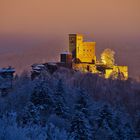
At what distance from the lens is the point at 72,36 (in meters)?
53.4

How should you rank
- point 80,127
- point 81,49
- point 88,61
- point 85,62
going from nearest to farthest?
1. point 80,127
2. point 85,62
3. point 88,61
4. point 81,49

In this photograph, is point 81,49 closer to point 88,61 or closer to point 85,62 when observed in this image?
point 88,61

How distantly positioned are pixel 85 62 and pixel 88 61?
101 cm

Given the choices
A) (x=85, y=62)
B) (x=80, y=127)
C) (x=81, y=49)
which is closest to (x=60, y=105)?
(x=80, y=127)

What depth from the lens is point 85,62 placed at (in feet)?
166

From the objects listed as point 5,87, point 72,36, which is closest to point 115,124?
point 5,87

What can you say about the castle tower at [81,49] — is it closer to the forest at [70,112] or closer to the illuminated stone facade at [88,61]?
the illuminated stone facade at [88,61]

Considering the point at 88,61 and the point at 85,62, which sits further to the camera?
the point at 88,61

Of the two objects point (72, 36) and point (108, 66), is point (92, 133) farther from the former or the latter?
point (72, 36)

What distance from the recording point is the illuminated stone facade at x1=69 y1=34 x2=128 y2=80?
1892 inches

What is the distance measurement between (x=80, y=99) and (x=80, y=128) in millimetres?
3866

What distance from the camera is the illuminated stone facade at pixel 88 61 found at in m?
48.1

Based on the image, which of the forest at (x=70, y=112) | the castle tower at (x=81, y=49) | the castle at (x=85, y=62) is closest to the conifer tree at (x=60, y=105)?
the forest at (x=70, y=112)

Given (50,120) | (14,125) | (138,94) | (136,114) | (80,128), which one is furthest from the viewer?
(138,94)
